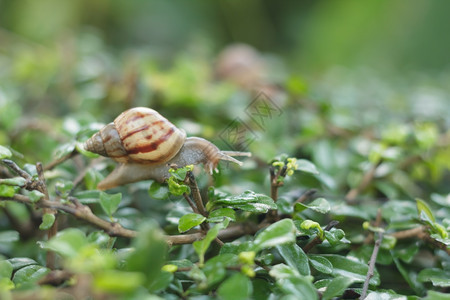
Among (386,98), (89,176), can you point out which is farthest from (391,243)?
(386,98)

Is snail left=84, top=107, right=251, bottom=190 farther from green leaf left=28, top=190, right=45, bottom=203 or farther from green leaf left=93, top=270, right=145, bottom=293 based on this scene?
green leaf left=93, top=270, right=145, bottom=293

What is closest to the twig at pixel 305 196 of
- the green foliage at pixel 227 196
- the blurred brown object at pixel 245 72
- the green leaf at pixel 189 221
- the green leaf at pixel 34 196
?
the green foliage at pixel 227 196

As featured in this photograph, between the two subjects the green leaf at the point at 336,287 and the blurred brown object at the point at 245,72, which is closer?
the green leaf at the point at 336,287

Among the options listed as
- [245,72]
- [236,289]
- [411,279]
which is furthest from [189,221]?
[245,72]

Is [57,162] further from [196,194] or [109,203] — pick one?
[196,194]

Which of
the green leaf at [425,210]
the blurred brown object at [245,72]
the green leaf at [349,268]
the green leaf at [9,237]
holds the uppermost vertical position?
the blurred brown object at [245,72]

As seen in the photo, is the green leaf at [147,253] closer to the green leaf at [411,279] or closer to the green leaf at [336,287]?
the green leaf at [336,287]

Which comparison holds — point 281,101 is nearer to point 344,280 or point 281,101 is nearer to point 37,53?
point 344,280

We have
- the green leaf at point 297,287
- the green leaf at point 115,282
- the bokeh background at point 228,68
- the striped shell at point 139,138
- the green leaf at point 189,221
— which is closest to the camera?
the green leaf at point 115,282
